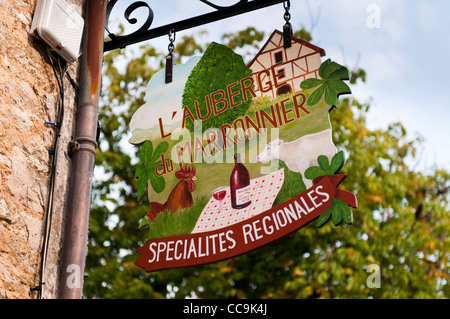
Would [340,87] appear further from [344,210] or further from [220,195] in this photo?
[220,195]

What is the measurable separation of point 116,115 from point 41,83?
6410 mm

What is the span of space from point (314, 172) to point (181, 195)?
689mm

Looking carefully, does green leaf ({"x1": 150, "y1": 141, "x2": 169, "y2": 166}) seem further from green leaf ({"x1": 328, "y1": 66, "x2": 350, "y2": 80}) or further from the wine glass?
green leaf ({"x1": 328, "y1": 66, "x2": 350, "y2": 80})

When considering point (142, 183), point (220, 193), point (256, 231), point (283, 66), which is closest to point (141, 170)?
point (142, 183)

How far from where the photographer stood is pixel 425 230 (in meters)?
8.06

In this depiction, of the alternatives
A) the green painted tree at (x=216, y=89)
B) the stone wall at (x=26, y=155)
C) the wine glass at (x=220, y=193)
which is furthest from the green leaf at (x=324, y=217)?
the stone wall at (x=26, y=155)

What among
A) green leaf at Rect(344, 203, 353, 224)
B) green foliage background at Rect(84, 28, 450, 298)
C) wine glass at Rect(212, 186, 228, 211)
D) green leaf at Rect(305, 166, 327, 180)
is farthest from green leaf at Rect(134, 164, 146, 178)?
green foliage background at Rect(84, 28, 450, 298)

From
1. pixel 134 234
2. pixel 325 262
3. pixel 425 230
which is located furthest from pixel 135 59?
pixel 425 230

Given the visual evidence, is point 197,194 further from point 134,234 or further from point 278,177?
point 134,234

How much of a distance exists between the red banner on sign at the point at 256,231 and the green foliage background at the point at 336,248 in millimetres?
4453

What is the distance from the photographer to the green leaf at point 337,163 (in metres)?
2.58

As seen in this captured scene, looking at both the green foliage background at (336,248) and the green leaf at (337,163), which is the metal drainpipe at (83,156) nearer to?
the green leaf at (337,163)

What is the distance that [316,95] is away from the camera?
2797mm
